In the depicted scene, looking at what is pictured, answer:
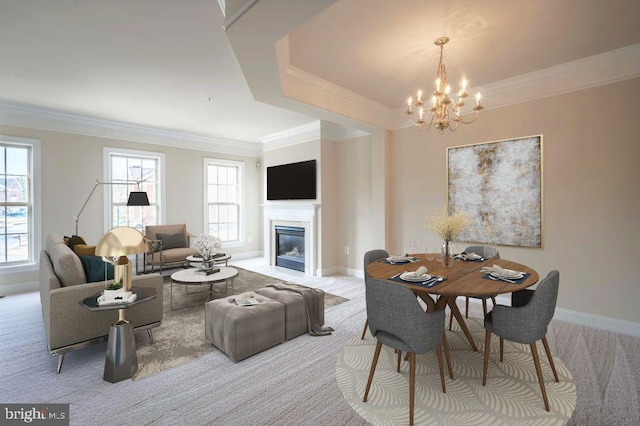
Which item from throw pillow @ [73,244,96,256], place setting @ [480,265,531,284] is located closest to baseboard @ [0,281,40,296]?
throw pillow @ [73,244,96,256]

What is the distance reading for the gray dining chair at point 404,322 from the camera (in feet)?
6.02

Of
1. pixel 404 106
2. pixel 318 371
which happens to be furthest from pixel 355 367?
pixel 404 106

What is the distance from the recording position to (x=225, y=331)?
103 inches

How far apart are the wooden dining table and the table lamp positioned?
1.81 m

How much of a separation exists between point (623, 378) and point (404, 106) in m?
3.84

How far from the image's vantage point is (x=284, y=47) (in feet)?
9.14

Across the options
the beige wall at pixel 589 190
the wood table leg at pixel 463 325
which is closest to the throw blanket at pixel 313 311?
the wood table leg at pixel 463 325

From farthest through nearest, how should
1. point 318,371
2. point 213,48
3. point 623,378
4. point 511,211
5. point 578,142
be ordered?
point 511,211 → point 578,142 → point 213,48 → point 318,371 → point 623,378

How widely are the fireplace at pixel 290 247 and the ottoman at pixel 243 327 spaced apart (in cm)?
290

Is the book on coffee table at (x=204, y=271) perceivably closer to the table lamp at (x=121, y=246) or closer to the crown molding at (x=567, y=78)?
the table lamp at (x=121, y=246)

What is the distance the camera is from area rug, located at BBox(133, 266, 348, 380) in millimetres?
2553

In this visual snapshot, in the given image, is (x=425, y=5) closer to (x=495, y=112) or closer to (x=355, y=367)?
(x=495, y=112)

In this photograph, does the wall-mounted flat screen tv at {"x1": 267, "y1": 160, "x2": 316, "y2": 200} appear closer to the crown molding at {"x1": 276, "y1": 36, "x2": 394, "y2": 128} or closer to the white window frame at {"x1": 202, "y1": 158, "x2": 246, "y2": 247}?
the white window frame at {"x1": 202, "y1": 158, "x2": 246, "y2": 247}

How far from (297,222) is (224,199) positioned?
7.55ft
